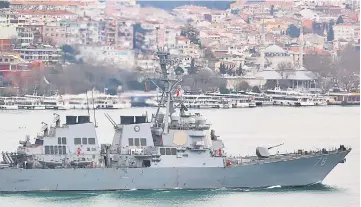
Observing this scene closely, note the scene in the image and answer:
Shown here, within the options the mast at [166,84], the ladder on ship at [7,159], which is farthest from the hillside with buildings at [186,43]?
the ladder on ship at [7,159]

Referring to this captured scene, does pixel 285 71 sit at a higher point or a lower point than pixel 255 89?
higher

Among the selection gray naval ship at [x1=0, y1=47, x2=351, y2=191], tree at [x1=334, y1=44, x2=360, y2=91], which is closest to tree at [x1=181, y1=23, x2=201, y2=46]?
tree at [x1=334, y1=44, x2=360, y2=91]

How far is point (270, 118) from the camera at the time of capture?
228 ft

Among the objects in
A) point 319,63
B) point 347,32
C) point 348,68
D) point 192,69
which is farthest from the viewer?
point 347,32

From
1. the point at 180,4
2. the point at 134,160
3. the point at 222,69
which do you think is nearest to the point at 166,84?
the point at 134,160

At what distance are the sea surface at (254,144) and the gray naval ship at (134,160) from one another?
0.27 m

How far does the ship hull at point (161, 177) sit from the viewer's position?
125 ft

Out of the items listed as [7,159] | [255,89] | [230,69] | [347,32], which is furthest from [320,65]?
[7,159]

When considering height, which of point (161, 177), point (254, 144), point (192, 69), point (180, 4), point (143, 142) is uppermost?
point (180, 4)

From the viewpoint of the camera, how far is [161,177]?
38.5 meters

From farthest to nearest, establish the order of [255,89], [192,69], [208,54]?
[208,54], [255,89], [192,69]

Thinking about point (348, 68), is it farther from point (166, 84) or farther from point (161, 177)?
point (161, 177)

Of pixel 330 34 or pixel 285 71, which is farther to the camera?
pixel 330 34

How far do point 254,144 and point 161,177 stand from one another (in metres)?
12.8
